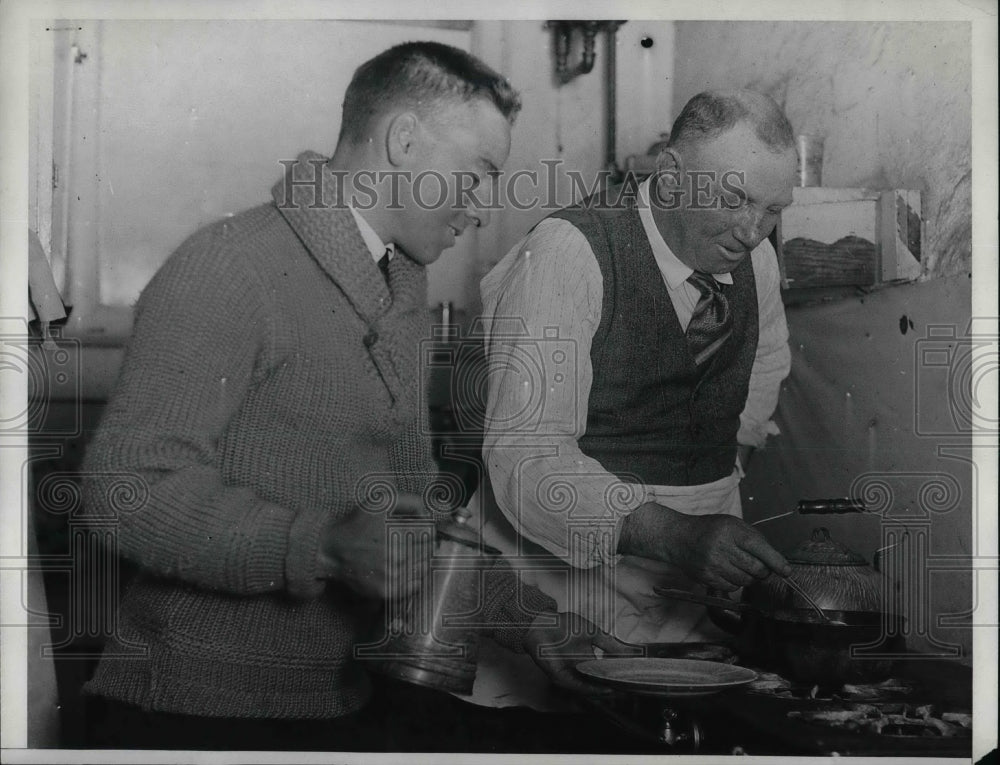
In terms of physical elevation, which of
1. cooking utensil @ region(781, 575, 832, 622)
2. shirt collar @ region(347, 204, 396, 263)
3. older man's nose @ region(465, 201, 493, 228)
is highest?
older man's nose @ region(465, 201, 493, 228)

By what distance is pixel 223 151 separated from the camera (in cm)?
222

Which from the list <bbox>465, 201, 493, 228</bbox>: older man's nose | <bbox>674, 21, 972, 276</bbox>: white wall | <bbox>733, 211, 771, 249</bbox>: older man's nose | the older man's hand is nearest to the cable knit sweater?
<bbox>465, 201, 493, 228</bbox>: older man's nose

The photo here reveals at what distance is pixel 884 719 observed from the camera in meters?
1.84

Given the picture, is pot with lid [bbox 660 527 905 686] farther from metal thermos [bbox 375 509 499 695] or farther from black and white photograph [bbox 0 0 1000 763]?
metal thermos [bbox 375 509 499 695]

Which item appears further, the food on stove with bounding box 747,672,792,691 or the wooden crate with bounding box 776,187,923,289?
the wooden crate with bounding box 776,187,923,289

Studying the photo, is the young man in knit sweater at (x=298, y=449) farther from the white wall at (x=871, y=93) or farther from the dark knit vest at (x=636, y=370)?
the white wall at (x=871, y=93)

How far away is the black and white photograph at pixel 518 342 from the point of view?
211cm

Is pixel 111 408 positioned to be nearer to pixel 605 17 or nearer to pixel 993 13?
pixel 605 17

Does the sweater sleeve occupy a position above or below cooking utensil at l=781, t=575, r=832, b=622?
above

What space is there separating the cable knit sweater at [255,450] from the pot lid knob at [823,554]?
2.28 feet

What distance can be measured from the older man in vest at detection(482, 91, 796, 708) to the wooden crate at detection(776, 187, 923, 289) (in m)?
0.04

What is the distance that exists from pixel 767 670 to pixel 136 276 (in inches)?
54.1

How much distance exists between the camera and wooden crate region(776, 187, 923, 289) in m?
2.25

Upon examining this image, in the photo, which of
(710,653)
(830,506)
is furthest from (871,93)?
(710,653)
